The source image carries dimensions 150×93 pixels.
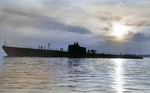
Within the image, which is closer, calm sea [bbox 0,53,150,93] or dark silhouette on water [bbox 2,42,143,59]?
calm sea [bbox 0,53,150,93]

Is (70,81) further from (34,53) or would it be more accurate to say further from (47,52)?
(47,52)

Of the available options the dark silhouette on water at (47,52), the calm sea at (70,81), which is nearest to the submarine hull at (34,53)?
the dark silhouette on water at (47,52)

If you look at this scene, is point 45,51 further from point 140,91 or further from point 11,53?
point 140,91

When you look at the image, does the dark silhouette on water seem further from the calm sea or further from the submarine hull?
the calm sea

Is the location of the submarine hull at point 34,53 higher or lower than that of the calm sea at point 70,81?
higher

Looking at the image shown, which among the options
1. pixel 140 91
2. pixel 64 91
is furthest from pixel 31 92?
pixel 140 91

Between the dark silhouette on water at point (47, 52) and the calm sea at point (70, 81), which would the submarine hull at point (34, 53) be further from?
the calm sea at point (70, 81)

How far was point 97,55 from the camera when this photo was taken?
5709 inches

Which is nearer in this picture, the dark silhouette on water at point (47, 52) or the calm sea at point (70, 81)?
the calm sea at point (70, 81)

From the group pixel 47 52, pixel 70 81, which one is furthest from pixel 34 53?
pixel 70 81

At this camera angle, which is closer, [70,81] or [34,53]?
[70,81]

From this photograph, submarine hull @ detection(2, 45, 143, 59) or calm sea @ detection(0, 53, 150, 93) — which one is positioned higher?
submarine hull @ detection(2, 45, 143, 59)

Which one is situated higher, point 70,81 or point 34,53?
point 34,53

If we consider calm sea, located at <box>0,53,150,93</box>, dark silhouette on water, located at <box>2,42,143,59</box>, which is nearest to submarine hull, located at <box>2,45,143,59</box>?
dark silhouette on water, located at <box>2,42,143,59</box>
